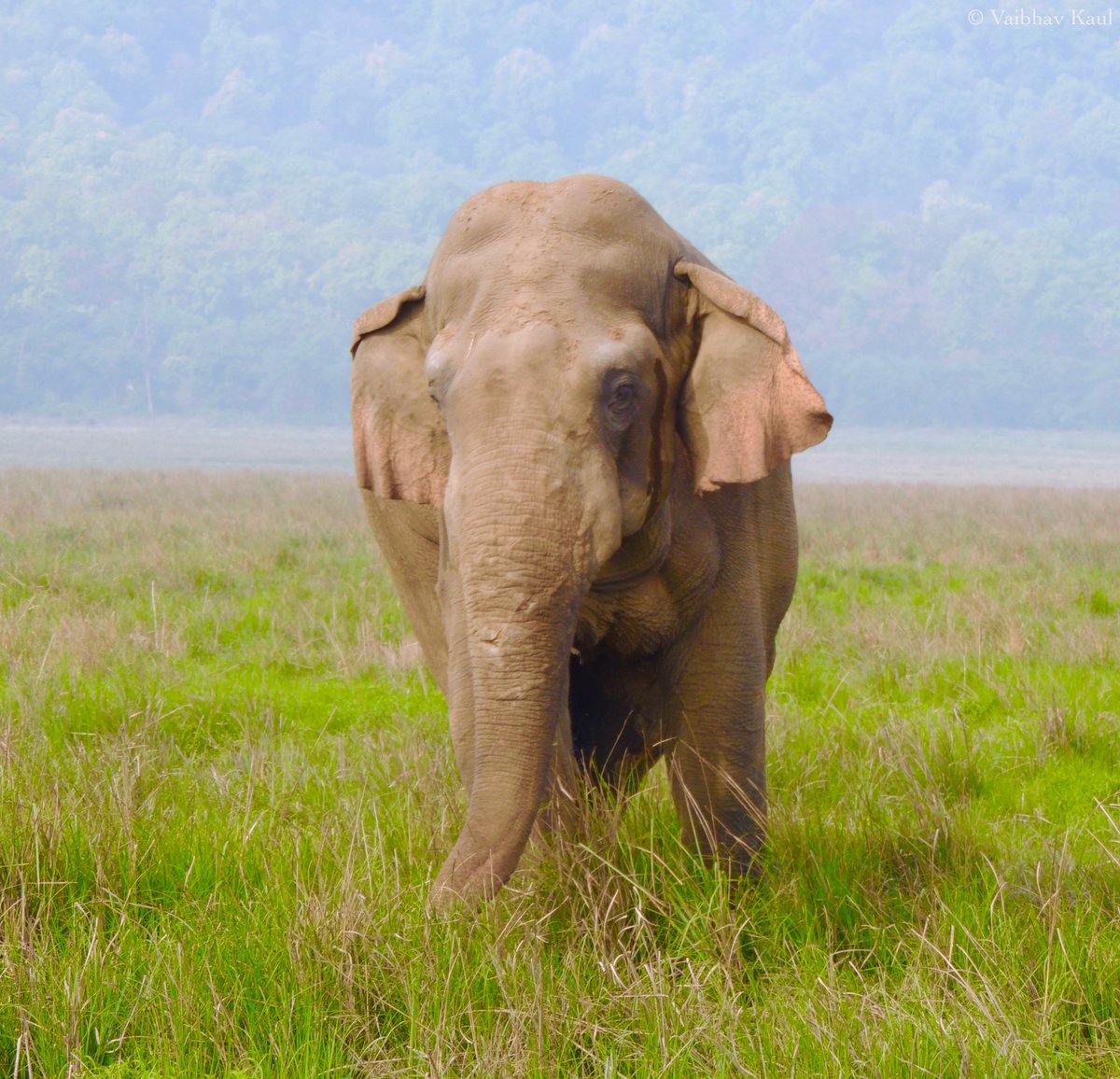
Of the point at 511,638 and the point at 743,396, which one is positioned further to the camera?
the point at 743,396

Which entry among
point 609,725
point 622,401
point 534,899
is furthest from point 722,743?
point 622,401

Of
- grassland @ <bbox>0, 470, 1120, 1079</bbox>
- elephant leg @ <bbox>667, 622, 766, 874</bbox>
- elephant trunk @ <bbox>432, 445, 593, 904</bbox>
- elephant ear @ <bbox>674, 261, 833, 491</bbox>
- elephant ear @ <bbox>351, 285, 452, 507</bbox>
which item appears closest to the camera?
grassland @ <bbox>0, 470, 1120, 1079</bbox>

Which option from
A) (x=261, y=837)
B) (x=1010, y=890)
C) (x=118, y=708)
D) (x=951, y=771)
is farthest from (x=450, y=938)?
(x=118, y=708)

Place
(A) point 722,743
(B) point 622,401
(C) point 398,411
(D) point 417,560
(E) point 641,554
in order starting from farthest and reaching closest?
(D) point 417,560
(A) point 722,743
(C) point 398,411
(E) point 641,554
(B) point 622,401

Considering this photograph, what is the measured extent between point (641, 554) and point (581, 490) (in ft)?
1.51

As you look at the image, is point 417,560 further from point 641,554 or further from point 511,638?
point 511,638

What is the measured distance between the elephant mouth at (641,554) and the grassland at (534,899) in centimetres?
61

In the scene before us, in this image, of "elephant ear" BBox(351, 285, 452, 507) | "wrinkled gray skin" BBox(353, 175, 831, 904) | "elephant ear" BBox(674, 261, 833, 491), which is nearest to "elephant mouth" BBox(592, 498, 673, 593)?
"wrinkled gray skin" BBox(353, 175, 831, 904)

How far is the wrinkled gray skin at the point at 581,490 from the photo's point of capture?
307cm

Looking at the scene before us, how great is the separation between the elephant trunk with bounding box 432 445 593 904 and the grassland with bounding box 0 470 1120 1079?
170 mm

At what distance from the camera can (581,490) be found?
3.08 meters

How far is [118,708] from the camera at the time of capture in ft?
19.2

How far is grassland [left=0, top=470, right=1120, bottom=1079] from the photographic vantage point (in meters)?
2.67

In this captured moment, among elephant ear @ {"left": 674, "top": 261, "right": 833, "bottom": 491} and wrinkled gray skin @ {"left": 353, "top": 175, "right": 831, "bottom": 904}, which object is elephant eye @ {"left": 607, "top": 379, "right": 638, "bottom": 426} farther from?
elephant ear @ {"left": 674, "top": 261, "right": 833, "bottom": 491}
